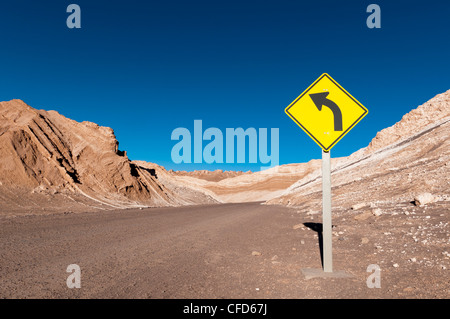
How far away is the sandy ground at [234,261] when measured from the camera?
4090 mm

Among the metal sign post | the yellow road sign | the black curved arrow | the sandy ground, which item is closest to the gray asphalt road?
the sandy ground

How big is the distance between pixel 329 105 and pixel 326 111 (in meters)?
0.13

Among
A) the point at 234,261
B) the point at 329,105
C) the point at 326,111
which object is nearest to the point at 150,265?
the point at 234,261

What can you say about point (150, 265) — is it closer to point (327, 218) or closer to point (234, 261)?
point (234, 261)

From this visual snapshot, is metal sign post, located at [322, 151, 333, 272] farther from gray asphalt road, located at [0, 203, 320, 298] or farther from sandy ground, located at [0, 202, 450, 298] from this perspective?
gray asphalt road, located at [0, 203, 320, 298]

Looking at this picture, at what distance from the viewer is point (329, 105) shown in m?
5.12

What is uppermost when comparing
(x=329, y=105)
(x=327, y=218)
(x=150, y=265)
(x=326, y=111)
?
(x=329, y=105)

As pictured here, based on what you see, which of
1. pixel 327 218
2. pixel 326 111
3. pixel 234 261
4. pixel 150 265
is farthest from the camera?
pixel 234 261

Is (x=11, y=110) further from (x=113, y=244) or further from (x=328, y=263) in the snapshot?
(x=328, y=263)

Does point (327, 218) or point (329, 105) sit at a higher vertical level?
point (329, 105)

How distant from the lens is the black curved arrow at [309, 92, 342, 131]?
4.98 metres

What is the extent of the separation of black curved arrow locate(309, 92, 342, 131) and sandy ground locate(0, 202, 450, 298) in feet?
8.85
